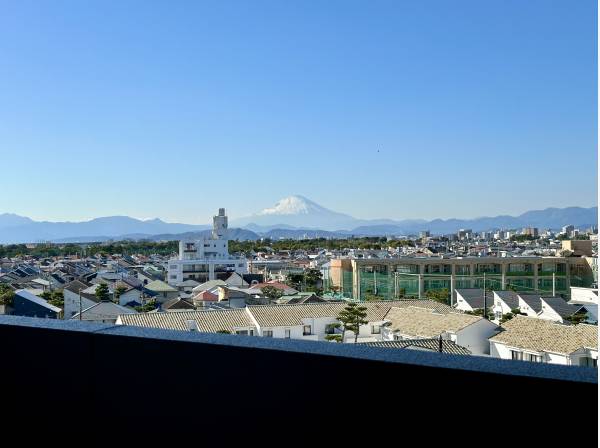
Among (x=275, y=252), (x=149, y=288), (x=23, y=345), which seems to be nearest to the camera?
(x=23, y=345)

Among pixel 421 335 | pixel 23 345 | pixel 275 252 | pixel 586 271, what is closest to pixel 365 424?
pixel 23 345

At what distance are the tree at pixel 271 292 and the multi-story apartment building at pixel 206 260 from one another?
391 inches

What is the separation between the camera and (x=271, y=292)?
809 inches

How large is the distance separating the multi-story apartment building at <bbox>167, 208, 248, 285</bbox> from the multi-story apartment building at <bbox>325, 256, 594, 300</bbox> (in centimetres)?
964

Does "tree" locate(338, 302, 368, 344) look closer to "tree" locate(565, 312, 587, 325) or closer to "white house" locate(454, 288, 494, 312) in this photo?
"tree" locate(565, 312, 587, 325)

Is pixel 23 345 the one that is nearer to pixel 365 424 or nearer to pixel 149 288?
pixel 365 424

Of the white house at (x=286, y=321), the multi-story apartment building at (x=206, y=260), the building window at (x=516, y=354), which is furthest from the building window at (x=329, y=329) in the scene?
the multi-story apartment building at (x=206, y=260)

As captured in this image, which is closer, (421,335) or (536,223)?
(421,335)

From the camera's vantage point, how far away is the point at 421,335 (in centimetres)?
1120

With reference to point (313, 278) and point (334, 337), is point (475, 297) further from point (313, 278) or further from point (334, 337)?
point (313, 278)

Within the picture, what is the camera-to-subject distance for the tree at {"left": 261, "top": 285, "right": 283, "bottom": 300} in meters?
20.2

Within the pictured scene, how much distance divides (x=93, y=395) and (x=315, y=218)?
180 m

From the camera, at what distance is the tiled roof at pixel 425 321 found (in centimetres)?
1105

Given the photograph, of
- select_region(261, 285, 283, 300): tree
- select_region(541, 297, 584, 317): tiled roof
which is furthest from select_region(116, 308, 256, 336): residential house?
select_region(541, 297, 584, 317): tiled roof
